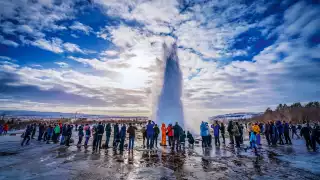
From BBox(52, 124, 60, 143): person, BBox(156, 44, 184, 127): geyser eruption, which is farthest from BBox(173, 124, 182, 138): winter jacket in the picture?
BBox(156, 44, 184, 127): geyser eruption

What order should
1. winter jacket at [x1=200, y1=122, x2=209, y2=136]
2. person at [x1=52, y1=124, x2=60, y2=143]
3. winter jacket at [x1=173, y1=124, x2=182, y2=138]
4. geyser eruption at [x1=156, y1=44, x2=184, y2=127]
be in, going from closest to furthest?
1. winter jacket at [x1=173, y1=124, x2=182, y2=138]
2. winter jacket at [x1=200, y1=122, x2=209, y2=136]
3. person at [x1=52, y1=124, x2=60, y2=143]
4. geyser eruption at [x1=156, y1=44, x2=184, y2=127]

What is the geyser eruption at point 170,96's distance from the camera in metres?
34.1

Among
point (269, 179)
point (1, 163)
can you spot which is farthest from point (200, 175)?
point (1, 163)

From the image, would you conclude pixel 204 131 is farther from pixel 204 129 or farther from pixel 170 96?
pixel 170 96

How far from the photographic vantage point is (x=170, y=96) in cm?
3503

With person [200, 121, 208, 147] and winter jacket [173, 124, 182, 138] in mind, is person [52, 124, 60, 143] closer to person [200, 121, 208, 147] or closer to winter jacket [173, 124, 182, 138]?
winter jacket [173, 124, 182, 138]

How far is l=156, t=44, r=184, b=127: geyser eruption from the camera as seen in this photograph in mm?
34112

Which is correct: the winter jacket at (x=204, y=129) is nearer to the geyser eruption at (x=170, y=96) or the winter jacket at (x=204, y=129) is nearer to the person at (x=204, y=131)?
the person at (x=204, y=131)

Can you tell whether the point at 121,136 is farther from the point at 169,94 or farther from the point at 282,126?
the point at 169,94

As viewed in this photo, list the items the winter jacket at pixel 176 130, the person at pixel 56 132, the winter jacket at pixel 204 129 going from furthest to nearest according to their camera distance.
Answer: the person at pixel 56 132
the winter jacket at pixel 204 129
the winter jacket at pixel 176 130

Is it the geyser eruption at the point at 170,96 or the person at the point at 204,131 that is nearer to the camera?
the person at the point at 204,131

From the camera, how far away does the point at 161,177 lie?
22.4 ft

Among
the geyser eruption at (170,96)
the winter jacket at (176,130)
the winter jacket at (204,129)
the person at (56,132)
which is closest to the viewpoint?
the winter jacket at (176,130)

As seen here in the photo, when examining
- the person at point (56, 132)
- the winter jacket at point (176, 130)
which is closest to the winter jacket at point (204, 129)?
the winter jacket at point (176, 130)
